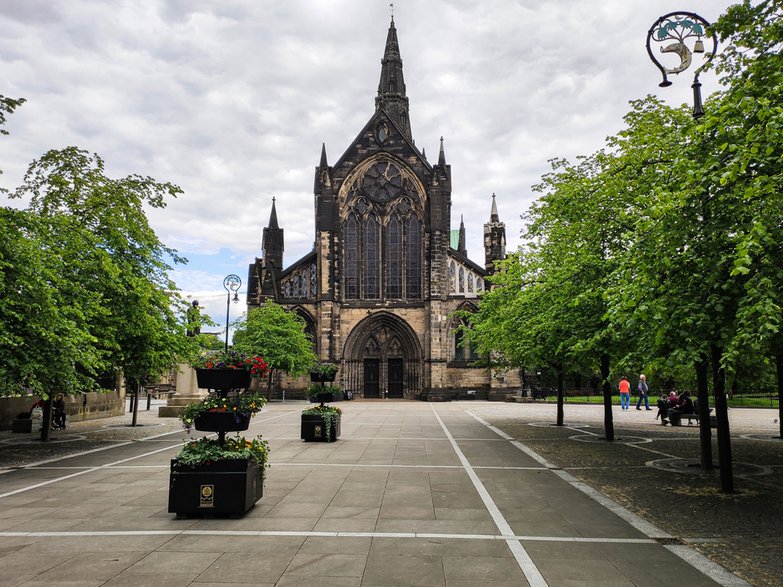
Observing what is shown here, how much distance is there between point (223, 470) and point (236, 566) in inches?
84.4

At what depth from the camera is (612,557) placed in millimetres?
6184

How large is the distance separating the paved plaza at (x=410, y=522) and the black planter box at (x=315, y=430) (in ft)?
5.17

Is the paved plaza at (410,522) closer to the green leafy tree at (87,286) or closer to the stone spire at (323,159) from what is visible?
the green leafy tree at (87,286)

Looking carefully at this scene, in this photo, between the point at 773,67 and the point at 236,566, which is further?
the point at 773,67

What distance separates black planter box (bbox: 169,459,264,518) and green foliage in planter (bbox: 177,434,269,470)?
9cm

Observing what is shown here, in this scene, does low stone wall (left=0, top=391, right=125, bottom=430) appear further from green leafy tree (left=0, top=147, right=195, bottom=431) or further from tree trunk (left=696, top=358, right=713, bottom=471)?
tree trunk (left=696, top=358, right=713, bottom=471)

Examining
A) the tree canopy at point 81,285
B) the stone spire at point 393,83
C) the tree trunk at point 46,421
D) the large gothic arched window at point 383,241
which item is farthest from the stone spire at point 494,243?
the tree trunk at point 46,421

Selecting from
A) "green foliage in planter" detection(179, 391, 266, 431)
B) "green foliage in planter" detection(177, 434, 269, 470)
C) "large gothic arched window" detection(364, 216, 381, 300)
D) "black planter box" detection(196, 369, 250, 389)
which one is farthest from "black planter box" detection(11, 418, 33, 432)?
"large gothic arched window" detection(364, 216, 381, 300)

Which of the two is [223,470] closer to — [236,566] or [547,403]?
[236,566]

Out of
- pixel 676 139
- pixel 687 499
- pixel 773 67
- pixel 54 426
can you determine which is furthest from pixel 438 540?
pixel 54 426

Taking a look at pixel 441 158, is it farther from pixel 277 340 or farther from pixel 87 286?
pixel 87 286

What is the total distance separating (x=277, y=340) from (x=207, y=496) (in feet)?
110


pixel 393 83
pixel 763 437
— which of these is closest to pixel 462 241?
pixel 393 83

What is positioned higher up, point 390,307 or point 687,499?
point 390,307
